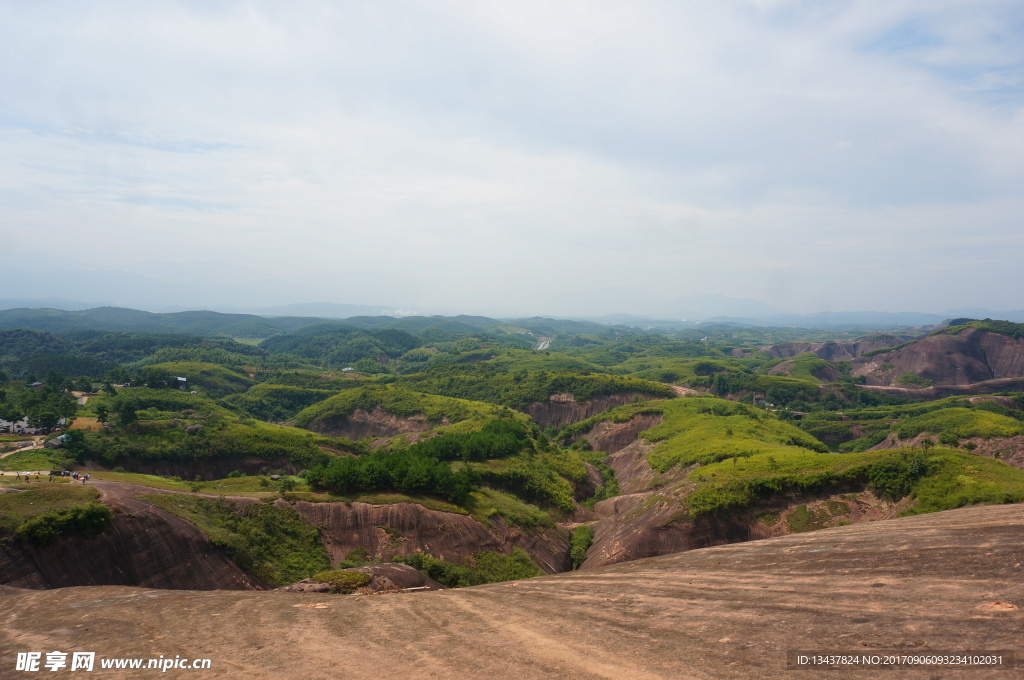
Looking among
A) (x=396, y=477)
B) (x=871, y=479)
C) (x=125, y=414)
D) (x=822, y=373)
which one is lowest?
(x=822, y=373)

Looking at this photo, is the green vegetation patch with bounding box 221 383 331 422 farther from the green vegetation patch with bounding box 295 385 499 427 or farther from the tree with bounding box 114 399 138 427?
the tree with bounding box 114 399 138 427

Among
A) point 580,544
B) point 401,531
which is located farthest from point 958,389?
point 401,531

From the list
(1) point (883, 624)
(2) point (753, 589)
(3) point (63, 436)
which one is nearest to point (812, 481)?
(2) point (753, 589)

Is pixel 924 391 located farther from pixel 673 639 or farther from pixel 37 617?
pixel 37 617

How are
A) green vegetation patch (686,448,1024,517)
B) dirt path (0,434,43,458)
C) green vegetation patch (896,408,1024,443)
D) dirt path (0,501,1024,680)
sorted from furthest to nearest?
1. green vegetation patch (896,408,1024,443)
2. dirt path (0,434,43,458)
3. green vegetation patch (686,448,1024,517)
4. dirt path (0,501,1024,680)

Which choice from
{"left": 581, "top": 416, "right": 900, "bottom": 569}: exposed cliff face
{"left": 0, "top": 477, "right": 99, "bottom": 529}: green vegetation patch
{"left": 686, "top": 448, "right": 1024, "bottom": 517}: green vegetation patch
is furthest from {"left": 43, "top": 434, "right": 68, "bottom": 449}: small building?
{"left": 686, "top": 448, "right": 1024, "bottom": 517}: green vegetation patch

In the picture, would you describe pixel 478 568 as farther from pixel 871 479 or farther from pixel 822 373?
pixel 822 373

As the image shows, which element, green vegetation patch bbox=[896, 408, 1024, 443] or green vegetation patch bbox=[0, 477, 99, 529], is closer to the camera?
green vegetation patch bbox=[0, 477, 99, 529]
